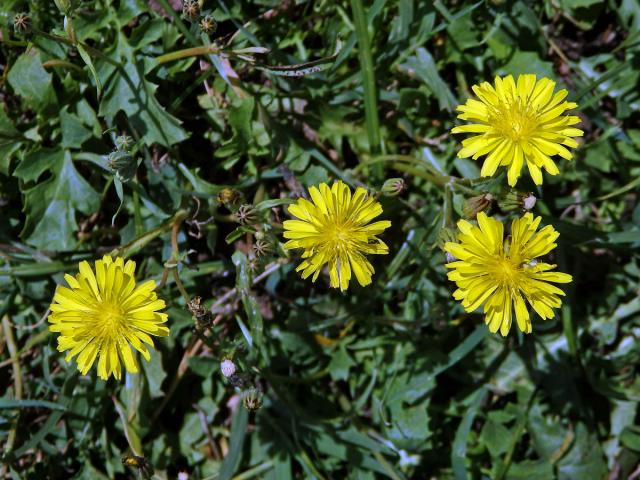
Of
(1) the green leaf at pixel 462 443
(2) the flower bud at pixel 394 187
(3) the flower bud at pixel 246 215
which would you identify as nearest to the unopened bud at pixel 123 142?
(3) the flower bud at pixel 246 215

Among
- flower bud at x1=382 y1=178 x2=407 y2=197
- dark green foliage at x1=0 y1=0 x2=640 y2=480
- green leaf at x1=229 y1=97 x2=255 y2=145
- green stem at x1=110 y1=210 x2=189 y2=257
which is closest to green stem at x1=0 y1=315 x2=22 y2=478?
dark green foliage at x1=0 y1=0 x2=640 y2=480

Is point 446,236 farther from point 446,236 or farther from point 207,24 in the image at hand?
point 207,24

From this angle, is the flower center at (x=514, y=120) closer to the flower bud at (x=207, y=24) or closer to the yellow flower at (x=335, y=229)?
the yellow flower at (x=335, y=229)

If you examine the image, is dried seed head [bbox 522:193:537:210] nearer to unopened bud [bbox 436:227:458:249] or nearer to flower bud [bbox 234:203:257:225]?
unopened bud [bbox 436:227:458:249]

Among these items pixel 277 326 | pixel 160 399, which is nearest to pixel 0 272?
pixel 160 399

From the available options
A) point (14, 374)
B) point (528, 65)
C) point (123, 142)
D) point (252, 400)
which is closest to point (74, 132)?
point (123, 142)

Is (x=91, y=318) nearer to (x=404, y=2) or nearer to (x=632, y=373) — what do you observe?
(x=404, y=2)
